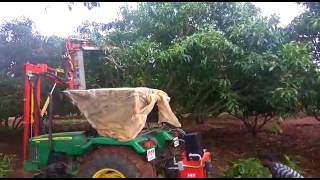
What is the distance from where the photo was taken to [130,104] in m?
5.76

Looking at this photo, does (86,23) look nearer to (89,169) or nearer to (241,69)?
(241,69)

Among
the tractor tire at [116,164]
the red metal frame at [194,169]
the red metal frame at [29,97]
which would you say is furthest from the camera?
the red metal frame at [29,97]

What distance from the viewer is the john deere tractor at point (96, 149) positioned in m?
5.73

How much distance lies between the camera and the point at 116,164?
5680 millimetres

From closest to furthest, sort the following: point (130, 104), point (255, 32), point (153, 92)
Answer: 1. point (130, 104)
2. point (153, 92)
3. point (255, 32)

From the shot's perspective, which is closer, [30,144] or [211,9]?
[30,144]

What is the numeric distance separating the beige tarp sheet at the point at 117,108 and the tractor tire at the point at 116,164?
0.23m

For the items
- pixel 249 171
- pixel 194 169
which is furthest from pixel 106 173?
pixel 249 171

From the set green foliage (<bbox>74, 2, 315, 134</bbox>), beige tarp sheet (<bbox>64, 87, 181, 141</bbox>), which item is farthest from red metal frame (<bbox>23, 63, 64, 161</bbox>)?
green foliage (<bbox>74, 2, 315, 134</bbox>)

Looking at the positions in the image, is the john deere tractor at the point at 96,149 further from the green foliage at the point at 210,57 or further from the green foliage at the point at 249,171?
the green foliage at the point at 210,57

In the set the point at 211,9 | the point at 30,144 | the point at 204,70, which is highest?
the point at 211,9

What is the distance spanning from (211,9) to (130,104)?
4.93 meters

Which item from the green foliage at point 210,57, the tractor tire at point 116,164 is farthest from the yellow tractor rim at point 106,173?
the green foliage at point 210,57

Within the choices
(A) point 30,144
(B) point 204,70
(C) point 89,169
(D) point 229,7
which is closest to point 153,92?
(C) point 89,169
